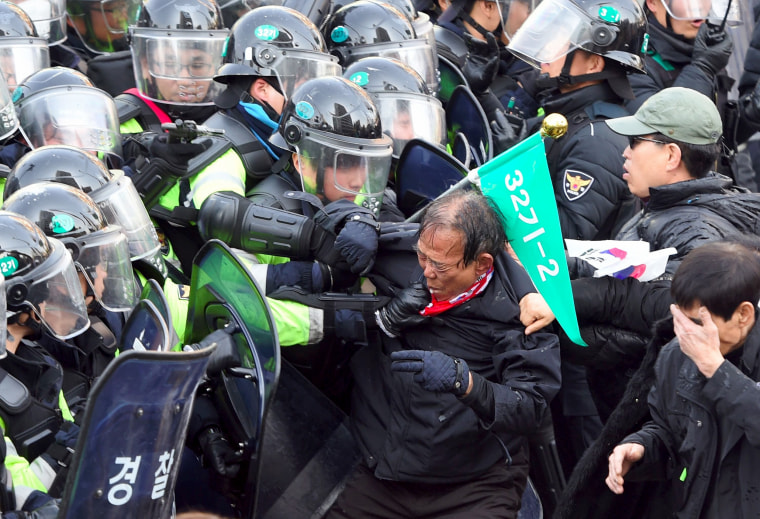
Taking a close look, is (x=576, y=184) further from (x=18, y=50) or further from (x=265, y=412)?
(x=18, y=50)

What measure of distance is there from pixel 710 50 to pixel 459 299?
3062 mm

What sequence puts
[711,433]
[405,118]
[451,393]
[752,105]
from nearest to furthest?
[711,433] < [451,393] < [405,118] < [752,105]

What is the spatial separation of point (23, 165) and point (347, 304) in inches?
61.7

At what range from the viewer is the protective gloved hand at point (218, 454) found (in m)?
3.62

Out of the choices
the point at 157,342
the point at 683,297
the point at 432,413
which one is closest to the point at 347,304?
the point at 432,413

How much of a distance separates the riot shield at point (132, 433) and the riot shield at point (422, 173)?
2011 mm

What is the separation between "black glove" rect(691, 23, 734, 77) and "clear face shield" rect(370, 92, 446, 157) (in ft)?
5.82

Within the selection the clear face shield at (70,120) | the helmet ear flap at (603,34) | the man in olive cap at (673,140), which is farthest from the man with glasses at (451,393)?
the helmet ear flap at (603,34)

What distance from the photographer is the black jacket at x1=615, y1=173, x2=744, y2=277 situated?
4.29 metres

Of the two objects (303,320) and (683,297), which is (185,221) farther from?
(683,297)

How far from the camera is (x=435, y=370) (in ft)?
12.1

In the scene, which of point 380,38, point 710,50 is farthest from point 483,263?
point 710,50

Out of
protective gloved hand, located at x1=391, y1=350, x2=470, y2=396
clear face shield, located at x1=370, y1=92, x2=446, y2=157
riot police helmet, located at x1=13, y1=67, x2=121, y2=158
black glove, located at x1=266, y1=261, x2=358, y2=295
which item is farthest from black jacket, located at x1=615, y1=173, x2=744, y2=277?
riot police helmet, located at x1=13, y1=67, x2=121, y2=158

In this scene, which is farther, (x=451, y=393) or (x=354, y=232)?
(x=354, y=232)
